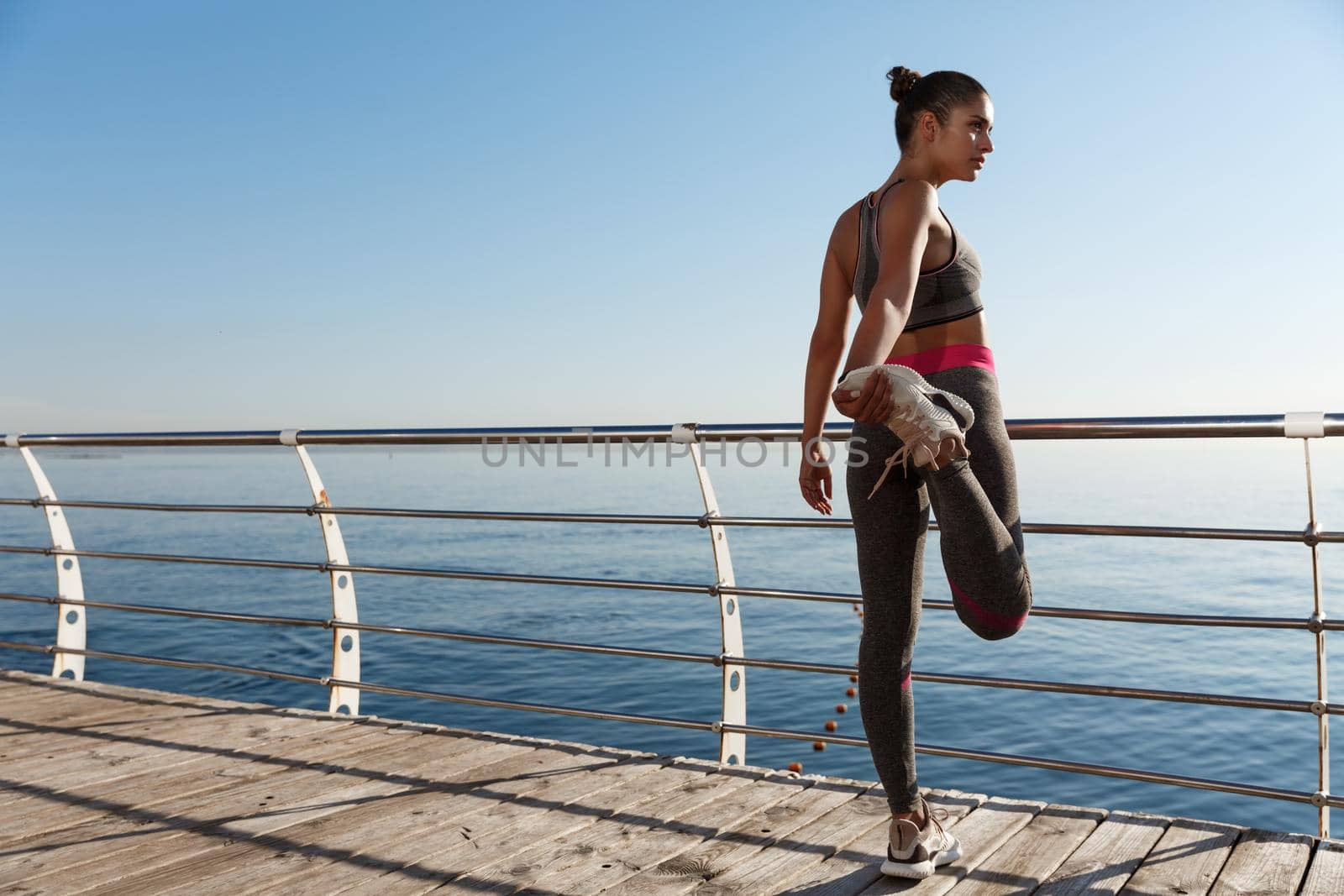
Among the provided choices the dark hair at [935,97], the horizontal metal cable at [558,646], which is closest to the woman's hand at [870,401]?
the dark hair at [935,97]

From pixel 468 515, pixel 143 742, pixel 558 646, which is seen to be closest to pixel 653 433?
pixel 468 515

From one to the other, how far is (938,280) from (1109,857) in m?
1.20

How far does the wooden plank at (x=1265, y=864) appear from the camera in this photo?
5.86ft

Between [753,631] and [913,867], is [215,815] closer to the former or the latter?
[913,867]

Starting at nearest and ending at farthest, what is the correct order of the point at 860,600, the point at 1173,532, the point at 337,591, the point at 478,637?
the point at 860,600 → the point at 1173,532 → the point at 478,637 → the point at 337,591

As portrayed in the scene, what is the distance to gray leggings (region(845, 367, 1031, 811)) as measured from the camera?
156 centimetres

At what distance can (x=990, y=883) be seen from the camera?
72.4 inches

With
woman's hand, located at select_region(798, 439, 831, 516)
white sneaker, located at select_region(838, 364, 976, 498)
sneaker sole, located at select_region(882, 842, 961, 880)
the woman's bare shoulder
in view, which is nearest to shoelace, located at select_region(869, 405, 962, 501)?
white sneaker, located at select_region(838, 364, 976, 498)

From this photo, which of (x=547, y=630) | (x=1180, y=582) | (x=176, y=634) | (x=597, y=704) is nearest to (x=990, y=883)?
(x=597, y=704)

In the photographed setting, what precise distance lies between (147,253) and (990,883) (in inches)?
1640

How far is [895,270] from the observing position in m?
1.56

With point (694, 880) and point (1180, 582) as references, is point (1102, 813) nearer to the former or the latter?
point (694, 880)

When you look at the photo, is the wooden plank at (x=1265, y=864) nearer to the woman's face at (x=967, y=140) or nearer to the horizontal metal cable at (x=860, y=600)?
A: the horizontal metal cable at (x=860, y=600)

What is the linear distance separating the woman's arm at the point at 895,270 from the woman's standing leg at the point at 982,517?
0.59ft
